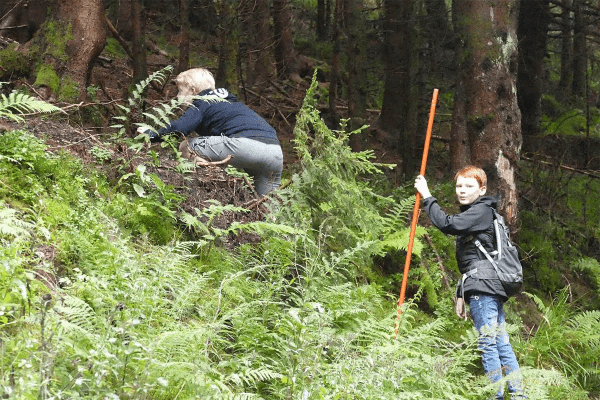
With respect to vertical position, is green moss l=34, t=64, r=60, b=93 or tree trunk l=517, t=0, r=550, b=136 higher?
green moss l=34, t=64, r=60, b=93

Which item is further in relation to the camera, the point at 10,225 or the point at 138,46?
the point at 138,46

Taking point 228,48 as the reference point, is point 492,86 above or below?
below

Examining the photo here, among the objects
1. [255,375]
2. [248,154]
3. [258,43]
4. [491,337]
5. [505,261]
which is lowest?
[491,337]

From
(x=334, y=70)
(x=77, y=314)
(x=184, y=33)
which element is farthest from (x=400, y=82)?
(x=77, y=314)

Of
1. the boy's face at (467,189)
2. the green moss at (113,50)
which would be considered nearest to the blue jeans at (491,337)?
the boy's face at (467,189)

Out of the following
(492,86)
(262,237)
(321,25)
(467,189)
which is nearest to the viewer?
(467,189)

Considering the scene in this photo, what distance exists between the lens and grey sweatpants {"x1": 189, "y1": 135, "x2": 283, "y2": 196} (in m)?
6.82

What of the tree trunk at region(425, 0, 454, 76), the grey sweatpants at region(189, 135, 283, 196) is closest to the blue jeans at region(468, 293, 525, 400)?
the grey sweatpants at region(189, 135, 283, 196)

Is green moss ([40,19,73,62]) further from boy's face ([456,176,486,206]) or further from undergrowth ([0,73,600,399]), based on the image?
boy's face ([456,176,486,206])

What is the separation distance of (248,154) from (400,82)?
821 cm

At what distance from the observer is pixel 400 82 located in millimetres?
14375

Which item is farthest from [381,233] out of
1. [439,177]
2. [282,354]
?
[439,177]

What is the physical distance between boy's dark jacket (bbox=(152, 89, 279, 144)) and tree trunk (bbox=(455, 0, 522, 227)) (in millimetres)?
2358

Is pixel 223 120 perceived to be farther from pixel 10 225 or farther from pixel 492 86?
pixel 10 225
